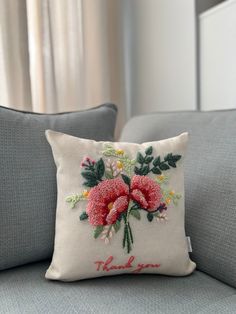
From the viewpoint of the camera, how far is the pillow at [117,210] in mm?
783

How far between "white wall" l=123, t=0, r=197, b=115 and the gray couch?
0.54 m

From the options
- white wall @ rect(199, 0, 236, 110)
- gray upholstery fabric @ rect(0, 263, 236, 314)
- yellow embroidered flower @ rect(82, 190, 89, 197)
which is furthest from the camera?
white wall @ rect(199, 0, 236, 110)

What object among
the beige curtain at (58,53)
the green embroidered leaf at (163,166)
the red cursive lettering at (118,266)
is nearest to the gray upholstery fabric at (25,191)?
the red cursive lettering at (118,266)

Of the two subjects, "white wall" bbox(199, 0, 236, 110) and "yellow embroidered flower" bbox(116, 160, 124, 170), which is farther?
"white wall" bbox(199, 0, 236, 110)

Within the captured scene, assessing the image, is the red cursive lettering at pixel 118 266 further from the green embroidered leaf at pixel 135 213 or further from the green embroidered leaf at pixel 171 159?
the green embroidered leaf at pixel 171 159

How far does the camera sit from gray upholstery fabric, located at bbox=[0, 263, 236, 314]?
69 cm

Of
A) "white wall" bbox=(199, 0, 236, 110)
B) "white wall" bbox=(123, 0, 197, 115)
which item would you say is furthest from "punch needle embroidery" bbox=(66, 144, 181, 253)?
"white wall" bbox=(123, 0, 197, 115)

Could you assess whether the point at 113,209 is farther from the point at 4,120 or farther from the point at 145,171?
the point at 4,120

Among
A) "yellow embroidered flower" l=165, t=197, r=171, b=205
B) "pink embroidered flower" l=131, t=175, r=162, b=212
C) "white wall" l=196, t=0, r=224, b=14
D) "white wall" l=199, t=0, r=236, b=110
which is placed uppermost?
"white wall" l=196, t=0, r=224, b=14

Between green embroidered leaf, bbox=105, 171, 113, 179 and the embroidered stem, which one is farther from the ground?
green embroidered leaf, bbox=105, 171, 113, 179

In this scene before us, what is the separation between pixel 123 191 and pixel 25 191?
0.80ft

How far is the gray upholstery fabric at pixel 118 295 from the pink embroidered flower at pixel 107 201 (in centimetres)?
15

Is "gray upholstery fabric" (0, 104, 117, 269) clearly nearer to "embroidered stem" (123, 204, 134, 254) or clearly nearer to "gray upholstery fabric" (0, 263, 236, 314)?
"gray upholstery fabric" (0, 263, 236, 314)

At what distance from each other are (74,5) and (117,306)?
4.29 ft
